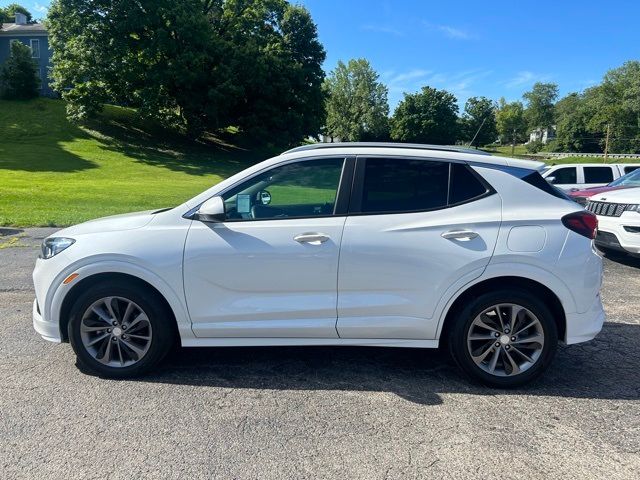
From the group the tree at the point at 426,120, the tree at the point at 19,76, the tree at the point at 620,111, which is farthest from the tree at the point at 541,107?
the tree at the point at 19,76

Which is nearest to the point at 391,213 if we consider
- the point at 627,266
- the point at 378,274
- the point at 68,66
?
the point at 378,274

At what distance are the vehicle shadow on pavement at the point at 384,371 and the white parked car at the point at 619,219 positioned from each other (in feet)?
12.1

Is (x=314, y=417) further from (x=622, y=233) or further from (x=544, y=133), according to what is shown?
(x=544, y=133)

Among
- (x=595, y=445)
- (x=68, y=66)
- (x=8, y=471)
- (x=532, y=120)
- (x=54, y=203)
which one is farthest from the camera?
(x=532, y=120)

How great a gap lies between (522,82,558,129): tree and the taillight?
142502 millimetres

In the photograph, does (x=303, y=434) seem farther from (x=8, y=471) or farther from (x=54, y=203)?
(x=54, y=203)

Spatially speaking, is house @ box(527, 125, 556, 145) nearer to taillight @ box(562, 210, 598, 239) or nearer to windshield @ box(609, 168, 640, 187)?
windshield @ box(609, 168, 640, 187)

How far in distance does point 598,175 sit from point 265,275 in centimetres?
1245

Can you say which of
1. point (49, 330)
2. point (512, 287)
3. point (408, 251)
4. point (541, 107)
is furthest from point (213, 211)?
point (541, 107)

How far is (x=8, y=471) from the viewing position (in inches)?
106

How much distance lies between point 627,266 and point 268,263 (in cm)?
728

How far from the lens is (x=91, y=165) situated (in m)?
30.1

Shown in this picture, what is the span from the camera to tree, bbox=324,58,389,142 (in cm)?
7612

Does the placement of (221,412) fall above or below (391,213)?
below
